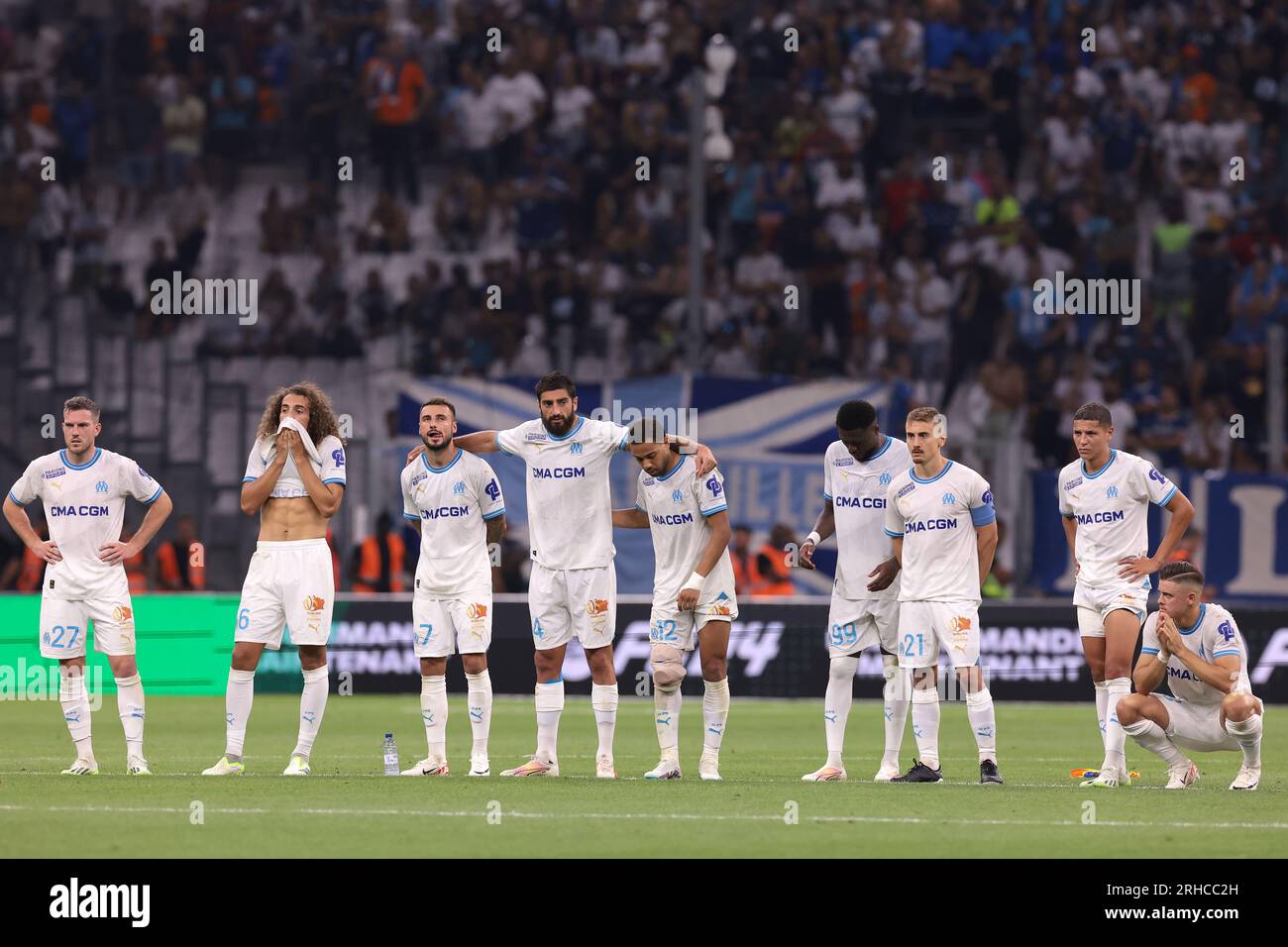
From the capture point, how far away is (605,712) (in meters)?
13.2

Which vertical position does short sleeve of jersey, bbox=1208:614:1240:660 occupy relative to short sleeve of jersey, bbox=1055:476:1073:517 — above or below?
below

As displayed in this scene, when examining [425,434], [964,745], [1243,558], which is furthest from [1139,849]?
[1243,558]

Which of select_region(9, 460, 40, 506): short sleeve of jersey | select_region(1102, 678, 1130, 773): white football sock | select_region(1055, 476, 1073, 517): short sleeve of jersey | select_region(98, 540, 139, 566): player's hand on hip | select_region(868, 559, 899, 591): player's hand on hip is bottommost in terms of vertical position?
select_region(1102, 678, 1130, 773): white football sock

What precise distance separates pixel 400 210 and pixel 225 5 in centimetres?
475

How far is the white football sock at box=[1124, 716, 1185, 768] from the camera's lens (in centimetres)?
1266

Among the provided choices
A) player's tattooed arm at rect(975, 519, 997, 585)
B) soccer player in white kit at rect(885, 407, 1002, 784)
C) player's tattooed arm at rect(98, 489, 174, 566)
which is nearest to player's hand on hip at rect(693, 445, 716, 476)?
soccer player in white kit at rect(885, 407, 1002, 784)

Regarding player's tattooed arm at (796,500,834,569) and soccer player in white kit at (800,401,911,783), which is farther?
player's tattooed arm at (796,500,834,569)

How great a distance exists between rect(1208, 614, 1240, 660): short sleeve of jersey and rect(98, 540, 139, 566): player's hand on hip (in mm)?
6964

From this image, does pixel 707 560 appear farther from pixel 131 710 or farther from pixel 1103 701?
pixel 131 710

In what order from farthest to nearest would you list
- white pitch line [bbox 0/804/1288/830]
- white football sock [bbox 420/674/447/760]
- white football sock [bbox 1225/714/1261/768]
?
1. white football sock [bbox 420/674/447/760]
2. white football sock [bbox 1225/714/1261/768]
3. white pitch line [bbox 0/804/1288/830]

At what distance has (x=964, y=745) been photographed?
17.0 m

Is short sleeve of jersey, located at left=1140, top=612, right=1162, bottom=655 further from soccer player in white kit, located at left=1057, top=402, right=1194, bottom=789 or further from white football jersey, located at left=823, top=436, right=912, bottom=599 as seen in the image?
white football jersey, located at left=823, top=436, right=912, bottom=599

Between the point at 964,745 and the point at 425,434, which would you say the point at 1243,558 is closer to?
the point at 964,745

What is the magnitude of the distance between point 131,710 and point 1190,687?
269 inches
